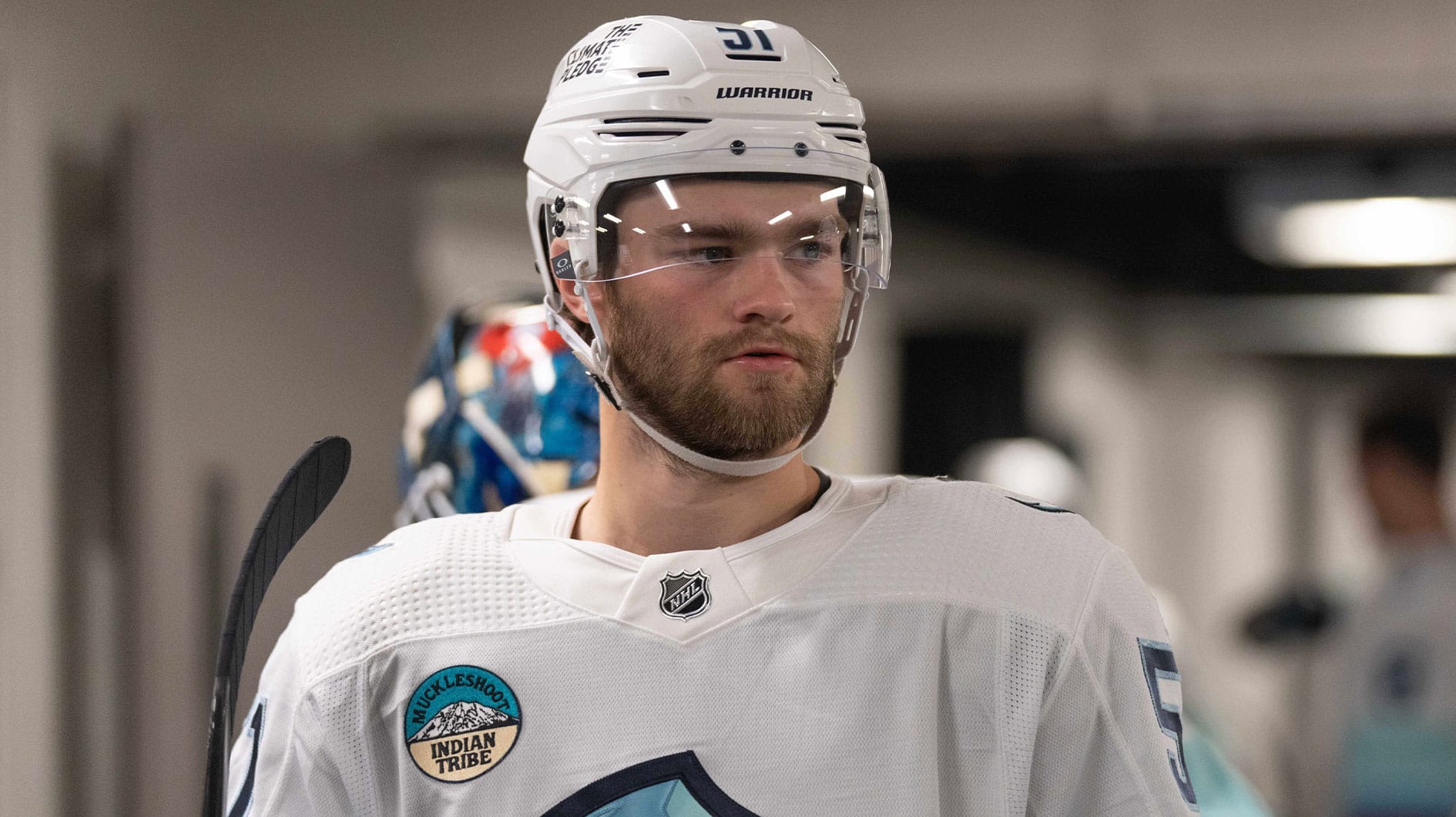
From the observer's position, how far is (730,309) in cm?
115

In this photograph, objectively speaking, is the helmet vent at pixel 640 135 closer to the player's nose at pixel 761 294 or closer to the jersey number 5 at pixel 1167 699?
the player's nose at pixel 761 294

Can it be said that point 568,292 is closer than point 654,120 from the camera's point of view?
No

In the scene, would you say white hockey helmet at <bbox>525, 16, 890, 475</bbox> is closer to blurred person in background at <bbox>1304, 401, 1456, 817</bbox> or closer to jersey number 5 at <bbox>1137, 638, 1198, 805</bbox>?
jersey number 5 at <bbox>1137, 638, 1198, 805</bbox>

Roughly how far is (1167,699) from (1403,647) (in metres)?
3.13

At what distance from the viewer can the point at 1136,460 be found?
347 inches

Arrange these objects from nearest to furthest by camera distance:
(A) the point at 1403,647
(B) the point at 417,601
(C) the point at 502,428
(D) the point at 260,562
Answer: (D) the point at 260,562
(B) the point at 417,601
(C) the point at 502,428
(A) the point at 1403,647

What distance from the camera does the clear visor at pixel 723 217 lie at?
117 centimetres

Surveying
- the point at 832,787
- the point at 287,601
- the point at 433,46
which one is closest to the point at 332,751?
the point at 832,787

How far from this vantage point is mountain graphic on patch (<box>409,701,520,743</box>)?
117 cm

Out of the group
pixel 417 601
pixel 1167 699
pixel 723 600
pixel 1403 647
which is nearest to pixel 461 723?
pixel 417 601

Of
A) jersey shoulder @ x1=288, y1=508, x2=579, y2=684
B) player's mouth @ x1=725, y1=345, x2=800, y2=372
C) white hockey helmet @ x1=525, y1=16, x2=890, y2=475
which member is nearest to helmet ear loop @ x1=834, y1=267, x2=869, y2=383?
white hockey helmet @ x1=525, y1=16, x2=890, y2=475

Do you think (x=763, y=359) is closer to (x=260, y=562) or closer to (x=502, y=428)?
(x=260, y=562)

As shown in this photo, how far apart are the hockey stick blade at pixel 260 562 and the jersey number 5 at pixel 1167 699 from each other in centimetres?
66

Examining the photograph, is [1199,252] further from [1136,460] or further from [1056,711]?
[1056,711]
